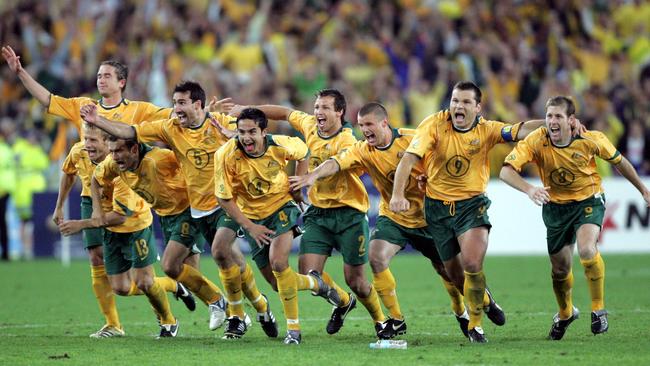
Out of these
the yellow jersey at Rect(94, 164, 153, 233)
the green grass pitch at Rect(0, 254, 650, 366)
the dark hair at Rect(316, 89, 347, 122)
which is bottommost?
the green grass pitch at Rect(0, 254, 650, 366)

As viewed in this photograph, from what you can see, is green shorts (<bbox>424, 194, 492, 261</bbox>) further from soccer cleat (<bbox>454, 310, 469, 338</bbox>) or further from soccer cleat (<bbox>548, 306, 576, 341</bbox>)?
Result: soccer cleat (<bbox>548, 306, 576, 341</bbox>)

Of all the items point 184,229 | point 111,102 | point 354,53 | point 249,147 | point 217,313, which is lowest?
point 217,313

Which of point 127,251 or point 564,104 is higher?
point 564,104

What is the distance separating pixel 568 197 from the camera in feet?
38.4

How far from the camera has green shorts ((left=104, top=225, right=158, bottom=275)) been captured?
484 inches

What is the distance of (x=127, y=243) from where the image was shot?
12.4 meters

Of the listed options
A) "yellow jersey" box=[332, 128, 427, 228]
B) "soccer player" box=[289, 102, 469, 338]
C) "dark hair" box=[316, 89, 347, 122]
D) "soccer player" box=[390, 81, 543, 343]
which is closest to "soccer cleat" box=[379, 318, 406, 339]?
"soccer player" box=[289, 102, 469, 338]

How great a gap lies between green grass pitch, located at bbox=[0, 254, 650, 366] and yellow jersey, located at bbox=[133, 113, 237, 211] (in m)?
1.40

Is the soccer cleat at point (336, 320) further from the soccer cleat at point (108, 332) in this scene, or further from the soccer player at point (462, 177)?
the soccer cleat at point (108, 332)

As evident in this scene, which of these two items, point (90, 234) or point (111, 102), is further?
point (111, 102)

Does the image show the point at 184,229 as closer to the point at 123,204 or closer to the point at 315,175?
the point at 123,204

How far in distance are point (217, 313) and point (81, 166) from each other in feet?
7.27

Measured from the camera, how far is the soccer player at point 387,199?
1150 centimetres

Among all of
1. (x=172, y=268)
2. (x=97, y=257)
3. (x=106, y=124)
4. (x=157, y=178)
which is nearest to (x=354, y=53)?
(x=97, y=257)
